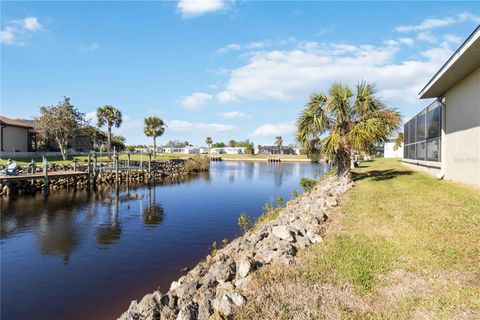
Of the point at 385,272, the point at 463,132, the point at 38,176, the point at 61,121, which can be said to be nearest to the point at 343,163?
the point at 463,132

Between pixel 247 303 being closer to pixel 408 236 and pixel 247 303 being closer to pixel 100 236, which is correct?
pixel 408 236

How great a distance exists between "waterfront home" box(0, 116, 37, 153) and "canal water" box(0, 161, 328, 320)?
21.9 meters

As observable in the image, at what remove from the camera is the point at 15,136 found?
1634 inches

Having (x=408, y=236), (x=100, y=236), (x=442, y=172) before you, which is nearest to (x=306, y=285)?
(x=408, y=236)

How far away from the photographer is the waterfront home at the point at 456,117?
1106cm

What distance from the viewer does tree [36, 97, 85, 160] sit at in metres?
38.5

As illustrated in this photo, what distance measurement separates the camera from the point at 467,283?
4707mm

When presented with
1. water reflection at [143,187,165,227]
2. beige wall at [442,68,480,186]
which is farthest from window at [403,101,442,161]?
water reflection at [143,187,165,227]

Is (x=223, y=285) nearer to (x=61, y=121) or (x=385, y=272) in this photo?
(x=385, y=272)

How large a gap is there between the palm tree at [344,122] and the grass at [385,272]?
6500mm

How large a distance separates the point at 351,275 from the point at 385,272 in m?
0.63

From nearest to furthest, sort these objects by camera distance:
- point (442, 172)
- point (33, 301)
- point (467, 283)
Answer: point (467, 283) < point (33, 301) < point (442, 172)

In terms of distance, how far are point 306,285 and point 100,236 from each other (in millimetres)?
11351

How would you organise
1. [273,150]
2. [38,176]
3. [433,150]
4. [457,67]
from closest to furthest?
1. [457,67]
2. [433,150]
3. [38,176]
4. [273,150]
